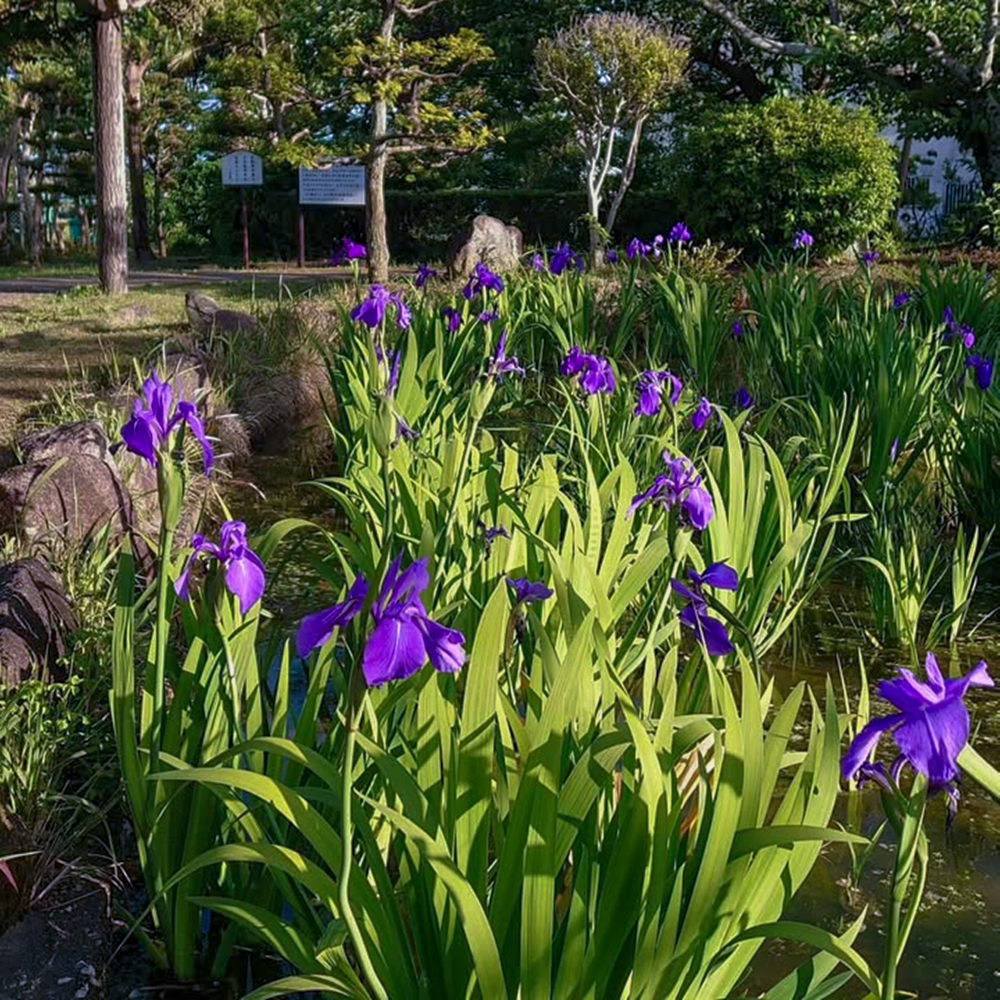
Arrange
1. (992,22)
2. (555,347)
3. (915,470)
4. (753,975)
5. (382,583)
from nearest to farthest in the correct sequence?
(382,583) → (753,975) → (915,470) → (555,347) → (992,22)

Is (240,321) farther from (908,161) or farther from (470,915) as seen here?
(908,161)

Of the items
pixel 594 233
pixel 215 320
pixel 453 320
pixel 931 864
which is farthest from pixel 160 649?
pixel 594 233

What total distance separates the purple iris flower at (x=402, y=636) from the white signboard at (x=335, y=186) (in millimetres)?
15336

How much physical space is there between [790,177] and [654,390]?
9.28 metres

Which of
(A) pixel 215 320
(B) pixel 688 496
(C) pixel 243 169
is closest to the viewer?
(B) pixel 688 496

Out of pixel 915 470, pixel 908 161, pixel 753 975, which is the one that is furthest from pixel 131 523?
pixel 908 161

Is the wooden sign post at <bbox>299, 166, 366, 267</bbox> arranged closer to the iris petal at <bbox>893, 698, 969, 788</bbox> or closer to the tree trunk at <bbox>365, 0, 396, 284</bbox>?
the tree trunk at <bbox>365, 0, 396, 284</bbox>

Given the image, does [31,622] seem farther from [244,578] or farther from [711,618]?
[711,618]

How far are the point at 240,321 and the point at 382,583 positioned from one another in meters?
5.58

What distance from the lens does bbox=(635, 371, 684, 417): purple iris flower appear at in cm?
254

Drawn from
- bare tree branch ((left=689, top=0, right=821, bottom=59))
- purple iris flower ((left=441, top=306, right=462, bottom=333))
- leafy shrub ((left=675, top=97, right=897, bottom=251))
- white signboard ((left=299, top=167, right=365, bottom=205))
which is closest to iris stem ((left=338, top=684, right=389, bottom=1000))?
purple iris flower ((left=441, top=306, right=462, bottom=333))

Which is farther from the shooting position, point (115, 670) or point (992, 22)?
point (992, 22)

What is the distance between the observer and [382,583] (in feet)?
3.12

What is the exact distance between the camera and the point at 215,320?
6.15 metres
